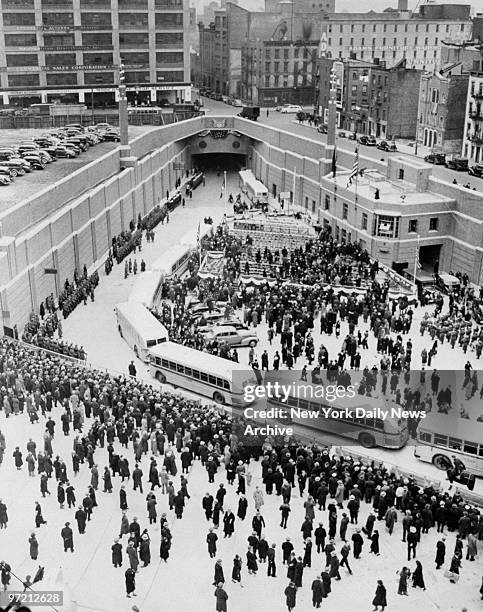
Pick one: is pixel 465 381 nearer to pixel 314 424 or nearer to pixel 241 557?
pixel 314 424

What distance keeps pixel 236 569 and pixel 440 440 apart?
9.03m

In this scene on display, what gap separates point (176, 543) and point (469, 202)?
106 ft

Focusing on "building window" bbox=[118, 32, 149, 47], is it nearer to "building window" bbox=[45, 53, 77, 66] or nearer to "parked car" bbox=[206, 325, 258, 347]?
"building window" bbox=[45, 53, 77, 66]

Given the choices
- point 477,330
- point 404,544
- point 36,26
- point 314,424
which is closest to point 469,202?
point 477,330

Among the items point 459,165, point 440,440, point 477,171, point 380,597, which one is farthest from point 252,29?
point 380,597

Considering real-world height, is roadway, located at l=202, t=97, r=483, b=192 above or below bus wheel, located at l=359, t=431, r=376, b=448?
above

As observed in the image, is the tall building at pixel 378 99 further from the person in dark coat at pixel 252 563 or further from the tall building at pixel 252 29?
the person in dark coat at pixel 252 563

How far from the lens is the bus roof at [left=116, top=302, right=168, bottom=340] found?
106 feet

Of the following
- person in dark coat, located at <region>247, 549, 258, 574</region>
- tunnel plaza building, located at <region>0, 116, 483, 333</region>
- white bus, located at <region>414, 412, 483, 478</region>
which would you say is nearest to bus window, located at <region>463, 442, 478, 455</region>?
white bus, located at <region>414, 412, 483, 478</region>

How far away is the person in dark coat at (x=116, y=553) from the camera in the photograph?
1895cm

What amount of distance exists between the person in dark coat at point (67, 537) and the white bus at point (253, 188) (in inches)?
1905

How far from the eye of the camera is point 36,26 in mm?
88688

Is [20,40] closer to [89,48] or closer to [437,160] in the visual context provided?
[89,48]

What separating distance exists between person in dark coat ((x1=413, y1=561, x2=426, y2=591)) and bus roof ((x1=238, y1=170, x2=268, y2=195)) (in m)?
51.7
